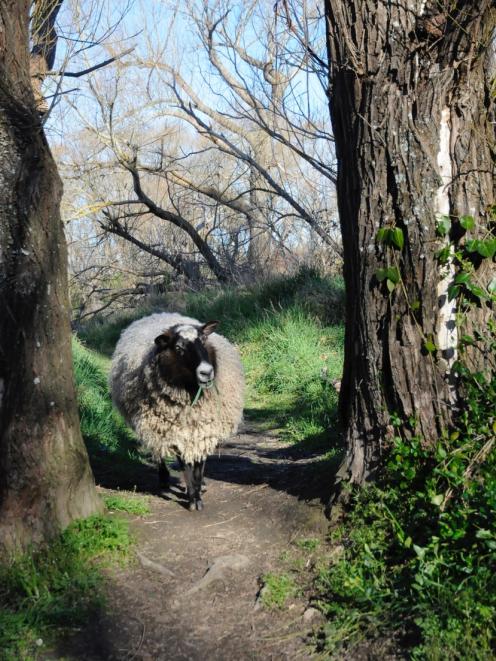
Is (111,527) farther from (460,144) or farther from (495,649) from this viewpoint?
(460,144)

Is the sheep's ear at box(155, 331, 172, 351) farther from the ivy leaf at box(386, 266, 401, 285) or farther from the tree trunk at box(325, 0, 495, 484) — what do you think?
the ivy leaf at box(386, 266, 401, 285)

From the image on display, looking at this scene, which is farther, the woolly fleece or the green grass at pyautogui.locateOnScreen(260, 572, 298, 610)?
the woolly fleece

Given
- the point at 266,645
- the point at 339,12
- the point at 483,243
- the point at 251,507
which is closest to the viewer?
the point at 266,645

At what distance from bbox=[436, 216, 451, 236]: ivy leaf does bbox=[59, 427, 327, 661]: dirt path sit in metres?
1.97

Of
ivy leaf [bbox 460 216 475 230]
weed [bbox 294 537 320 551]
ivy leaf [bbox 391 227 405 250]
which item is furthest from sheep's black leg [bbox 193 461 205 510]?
ivy leaf [bbox 460 216 475 230]

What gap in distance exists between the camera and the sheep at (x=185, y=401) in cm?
585

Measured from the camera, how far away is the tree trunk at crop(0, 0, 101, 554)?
14.4 feet

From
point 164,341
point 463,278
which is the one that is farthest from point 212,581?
point 164,341

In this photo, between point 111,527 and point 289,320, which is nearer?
point 111,527

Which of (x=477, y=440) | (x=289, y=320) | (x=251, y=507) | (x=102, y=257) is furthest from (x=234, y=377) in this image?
(x=102, y=257)

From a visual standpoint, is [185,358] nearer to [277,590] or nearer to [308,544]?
[308,544]

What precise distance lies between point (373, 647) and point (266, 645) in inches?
24.6

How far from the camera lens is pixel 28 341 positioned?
4.45m

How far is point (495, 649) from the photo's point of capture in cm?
277
